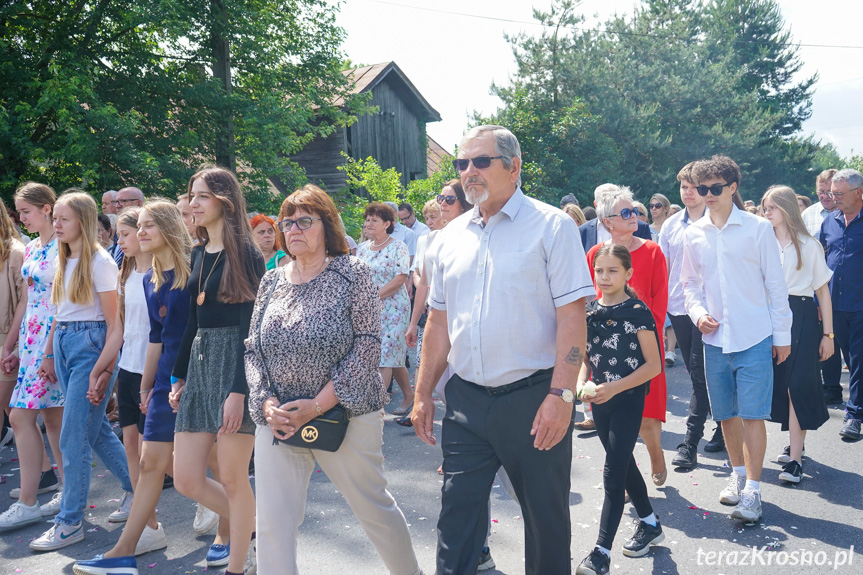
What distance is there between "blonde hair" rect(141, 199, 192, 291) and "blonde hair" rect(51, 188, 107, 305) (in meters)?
0.78

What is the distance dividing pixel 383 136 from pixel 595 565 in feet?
85.7

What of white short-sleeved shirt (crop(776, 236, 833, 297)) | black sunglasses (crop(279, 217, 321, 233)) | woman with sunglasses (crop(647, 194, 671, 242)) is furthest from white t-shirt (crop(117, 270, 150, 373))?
woman with sunglasses (crop(647, 194, 671, 242))

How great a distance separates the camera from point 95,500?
5.30m

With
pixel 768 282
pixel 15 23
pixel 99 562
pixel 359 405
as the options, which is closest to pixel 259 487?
pixel 359 405

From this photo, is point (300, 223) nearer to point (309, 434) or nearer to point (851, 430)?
point (309, 434)

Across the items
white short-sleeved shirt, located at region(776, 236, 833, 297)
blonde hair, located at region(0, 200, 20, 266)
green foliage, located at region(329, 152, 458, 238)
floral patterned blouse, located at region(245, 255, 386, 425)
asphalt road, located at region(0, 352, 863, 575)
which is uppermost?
green foliage, located at region(329, 152, 458, 238)

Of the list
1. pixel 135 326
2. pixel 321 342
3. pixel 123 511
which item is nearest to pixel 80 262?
pixel 135 326

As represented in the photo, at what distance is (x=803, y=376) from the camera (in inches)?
214

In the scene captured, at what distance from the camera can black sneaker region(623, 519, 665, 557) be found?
394 centimetres

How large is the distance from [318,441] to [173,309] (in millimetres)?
1434

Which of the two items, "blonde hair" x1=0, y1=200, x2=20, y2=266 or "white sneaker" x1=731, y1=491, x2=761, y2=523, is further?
"blonde hair" x1=0, y1=200, x2=20, y2=266

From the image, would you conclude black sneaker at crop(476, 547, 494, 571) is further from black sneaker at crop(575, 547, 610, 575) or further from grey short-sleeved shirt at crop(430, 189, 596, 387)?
grey short-sleeved shirt at crop(430, 189, 596, 387)

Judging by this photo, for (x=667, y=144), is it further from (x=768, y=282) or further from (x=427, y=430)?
(x=427, y=430)

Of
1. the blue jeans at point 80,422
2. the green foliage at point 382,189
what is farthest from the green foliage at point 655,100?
the blue jeans at point 80,422
